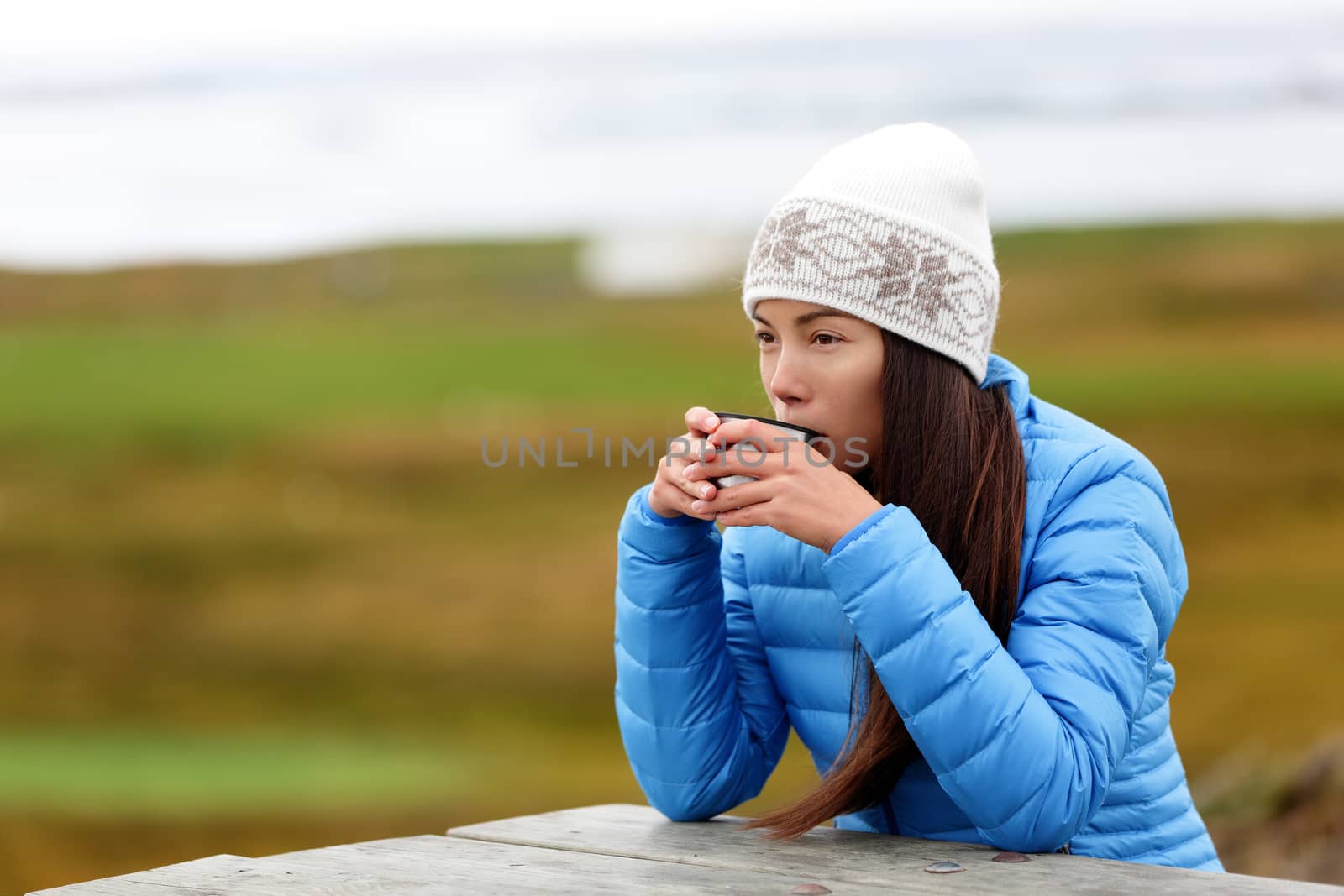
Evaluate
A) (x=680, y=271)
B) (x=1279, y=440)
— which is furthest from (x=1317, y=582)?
(x=680, y=271)

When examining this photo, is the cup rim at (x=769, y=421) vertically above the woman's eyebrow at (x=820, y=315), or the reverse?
the woman's eyebrow at (x=820, y=315)

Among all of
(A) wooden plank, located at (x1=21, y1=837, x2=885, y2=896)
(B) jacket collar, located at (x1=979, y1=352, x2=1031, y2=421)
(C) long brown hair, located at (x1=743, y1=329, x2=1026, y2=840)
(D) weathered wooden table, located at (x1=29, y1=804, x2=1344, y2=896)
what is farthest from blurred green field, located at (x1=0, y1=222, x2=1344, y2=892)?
(A) wooden plank, located at (x1=21, y1=837, x2=885, y2=896)

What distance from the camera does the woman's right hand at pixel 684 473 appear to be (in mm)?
1290

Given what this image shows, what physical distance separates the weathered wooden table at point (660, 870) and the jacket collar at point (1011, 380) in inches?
19.4

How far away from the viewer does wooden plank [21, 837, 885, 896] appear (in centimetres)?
104

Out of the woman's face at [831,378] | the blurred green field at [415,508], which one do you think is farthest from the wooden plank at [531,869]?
the blurred green field at [415,508]

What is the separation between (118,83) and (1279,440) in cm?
345

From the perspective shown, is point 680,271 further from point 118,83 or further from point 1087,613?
point 1087,613

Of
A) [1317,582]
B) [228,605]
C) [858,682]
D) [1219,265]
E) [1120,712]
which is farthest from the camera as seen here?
[228,605]

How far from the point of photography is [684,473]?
132 centimetres

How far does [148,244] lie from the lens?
156 inches

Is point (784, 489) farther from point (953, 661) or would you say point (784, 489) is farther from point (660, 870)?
point (660, 870)

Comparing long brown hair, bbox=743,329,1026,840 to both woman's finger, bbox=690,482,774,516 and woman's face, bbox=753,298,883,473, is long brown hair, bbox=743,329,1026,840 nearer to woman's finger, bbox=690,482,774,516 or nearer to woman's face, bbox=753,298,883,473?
woman's face, bbox=753,298,883,473

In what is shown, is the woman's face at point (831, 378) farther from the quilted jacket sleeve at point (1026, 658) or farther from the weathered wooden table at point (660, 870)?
the weathered wooden table at point (660, 870)
